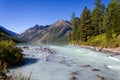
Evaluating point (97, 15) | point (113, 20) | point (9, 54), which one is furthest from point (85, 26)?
point (9, 54)

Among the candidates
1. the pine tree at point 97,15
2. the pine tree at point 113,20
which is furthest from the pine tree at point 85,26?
the pine tree at point 113,20

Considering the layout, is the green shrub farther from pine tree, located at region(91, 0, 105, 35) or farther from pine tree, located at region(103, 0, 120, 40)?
pine tree, located at region(91, 0, 105, 35)

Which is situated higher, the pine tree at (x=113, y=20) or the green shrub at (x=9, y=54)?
the pine tree at (x=113, y=20)

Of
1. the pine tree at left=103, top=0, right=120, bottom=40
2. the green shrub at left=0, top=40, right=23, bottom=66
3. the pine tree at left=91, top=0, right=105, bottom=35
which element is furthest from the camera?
the pine tree at left=91, top=0, right=105, bottom=35

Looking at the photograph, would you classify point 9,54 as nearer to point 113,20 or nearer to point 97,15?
point 113,20

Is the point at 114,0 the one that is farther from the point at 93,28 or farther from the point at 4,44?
the point at 4,44

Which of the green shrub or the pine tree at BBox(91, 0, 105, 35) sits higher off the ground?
the pine tree at BBox(91, 0, 105, 35)

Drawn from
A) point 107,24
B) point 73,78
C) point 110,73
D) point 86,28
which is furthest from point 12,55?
point 86,28

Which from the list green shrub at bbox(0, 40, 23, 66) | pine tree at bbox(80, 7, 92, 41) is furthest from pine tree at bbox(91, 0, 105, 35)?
green shrub at bbox(0, 40, 23, 66)

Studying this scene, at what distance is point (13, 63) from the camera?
91.4ft

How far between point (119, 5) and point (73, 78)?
50301 mm

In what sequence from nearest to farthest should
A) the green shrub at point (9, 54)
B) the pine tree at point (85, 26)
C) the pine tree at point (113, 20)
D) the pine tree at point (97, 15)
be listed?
1. the green shrub at point (9, 54)
2. the pine tree at point (113, 20)
3. the pine tree at point (97, 15)
4. the pine tree at point (85, 26)

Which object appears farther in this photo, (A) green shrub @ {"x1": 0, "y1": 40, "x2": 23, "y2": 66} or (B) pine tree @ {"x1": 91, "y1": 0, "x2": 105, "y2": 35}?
(B) pine tree @ {"x1": 91, "y1": 0, "x2": 105, "y2": 35}

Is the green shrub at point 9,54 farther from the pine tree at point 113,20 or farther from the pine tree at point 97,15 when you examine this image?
the pine tree at point 97,15
